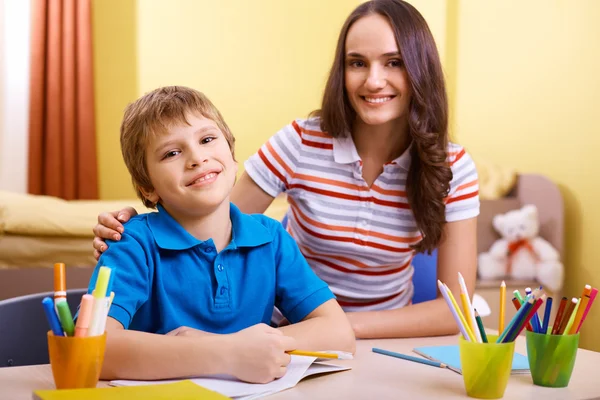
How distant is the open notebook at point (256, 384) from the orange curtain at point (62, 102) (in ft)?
11.0

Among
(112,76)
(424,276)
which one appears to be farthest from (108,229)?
(112,76)

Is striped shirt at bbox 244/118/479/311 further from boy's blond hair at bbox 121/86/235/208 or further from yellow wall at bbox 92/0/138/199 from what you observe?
yellow wall at bbox 92/0/138/199

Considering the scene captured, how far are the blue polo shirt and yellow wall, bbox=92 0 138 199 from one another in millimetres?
3198

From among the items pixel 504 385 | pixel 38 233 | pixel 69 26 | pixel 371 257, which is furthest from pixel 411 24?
pixel 69 26

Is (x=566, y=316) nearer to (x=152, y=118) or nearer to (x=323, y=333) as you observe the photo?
(x=323, y=333)

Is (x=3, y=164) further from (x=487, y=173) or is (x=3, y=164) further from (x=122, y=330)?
(x=122, y=330)

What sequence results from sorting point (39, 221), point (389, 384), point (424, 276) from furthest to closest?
point (39, 221), point (424, 276), point (389, 384)

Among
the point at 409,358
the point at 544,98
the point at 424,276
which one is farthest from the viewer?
the point at 544,98

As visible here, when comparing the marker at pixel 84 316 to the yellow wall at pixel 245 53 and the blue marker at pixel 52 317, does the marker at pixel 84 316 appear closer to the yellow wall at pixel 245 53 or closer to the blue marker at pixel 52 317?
the blue marker at pixel 52 317

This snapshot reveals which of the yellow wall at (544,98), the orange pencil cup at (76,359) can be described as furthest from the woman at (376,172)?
the yellow wall at (544,98)

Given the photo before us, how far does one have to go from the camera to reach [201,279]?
1.02 meters

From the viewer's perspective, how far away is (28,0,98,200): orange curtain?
389 centimetres

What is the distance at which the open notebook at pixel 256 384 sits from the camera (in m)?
0.79

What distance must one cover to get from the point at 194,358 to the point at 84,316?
0.16 meters
